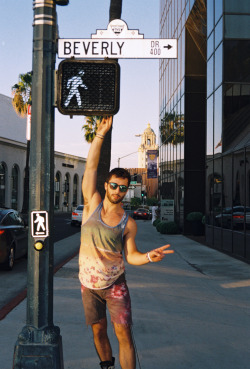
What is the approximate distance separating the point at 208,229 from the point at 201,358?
15953 millimetres

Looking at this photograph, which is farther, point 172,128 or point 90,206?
point 172,128

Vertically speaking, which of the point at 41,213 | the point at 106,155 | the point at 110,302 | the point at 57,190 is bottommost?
the point at 110,302

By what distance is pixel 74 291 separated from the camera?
9.47 meters

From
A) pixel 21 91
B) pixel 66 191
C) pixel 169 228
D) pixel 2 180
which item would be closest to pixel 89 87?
pixel 169 228

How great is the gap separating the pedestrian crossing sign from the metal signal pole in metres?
0.01

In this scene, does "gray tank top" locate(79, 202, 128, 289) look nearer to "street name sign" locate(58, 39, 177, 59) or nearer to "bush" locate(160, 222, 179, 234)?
"street name sign" locate(58, 39, 177, 59)

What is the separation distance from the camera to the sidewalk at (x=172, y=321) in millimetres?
5570

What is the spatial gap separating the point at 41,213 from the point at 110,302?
0.96 meters

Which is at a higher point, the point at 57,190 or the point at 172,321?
the point at 57,190

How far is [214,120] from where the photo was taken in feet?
65.0

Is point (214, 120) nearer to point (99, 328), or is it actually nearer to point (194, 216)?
point (194, 216)

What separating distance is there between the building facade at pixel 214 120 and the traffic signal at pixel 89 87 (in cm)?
1187

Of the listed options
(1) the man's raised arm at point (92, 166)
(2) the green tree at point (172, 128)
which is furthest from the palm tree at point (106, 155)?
(2) the green tree at point (172, 128)

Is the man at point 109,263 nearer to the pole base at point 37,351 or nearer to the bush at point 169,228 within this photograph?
the pole base at point 37,351
